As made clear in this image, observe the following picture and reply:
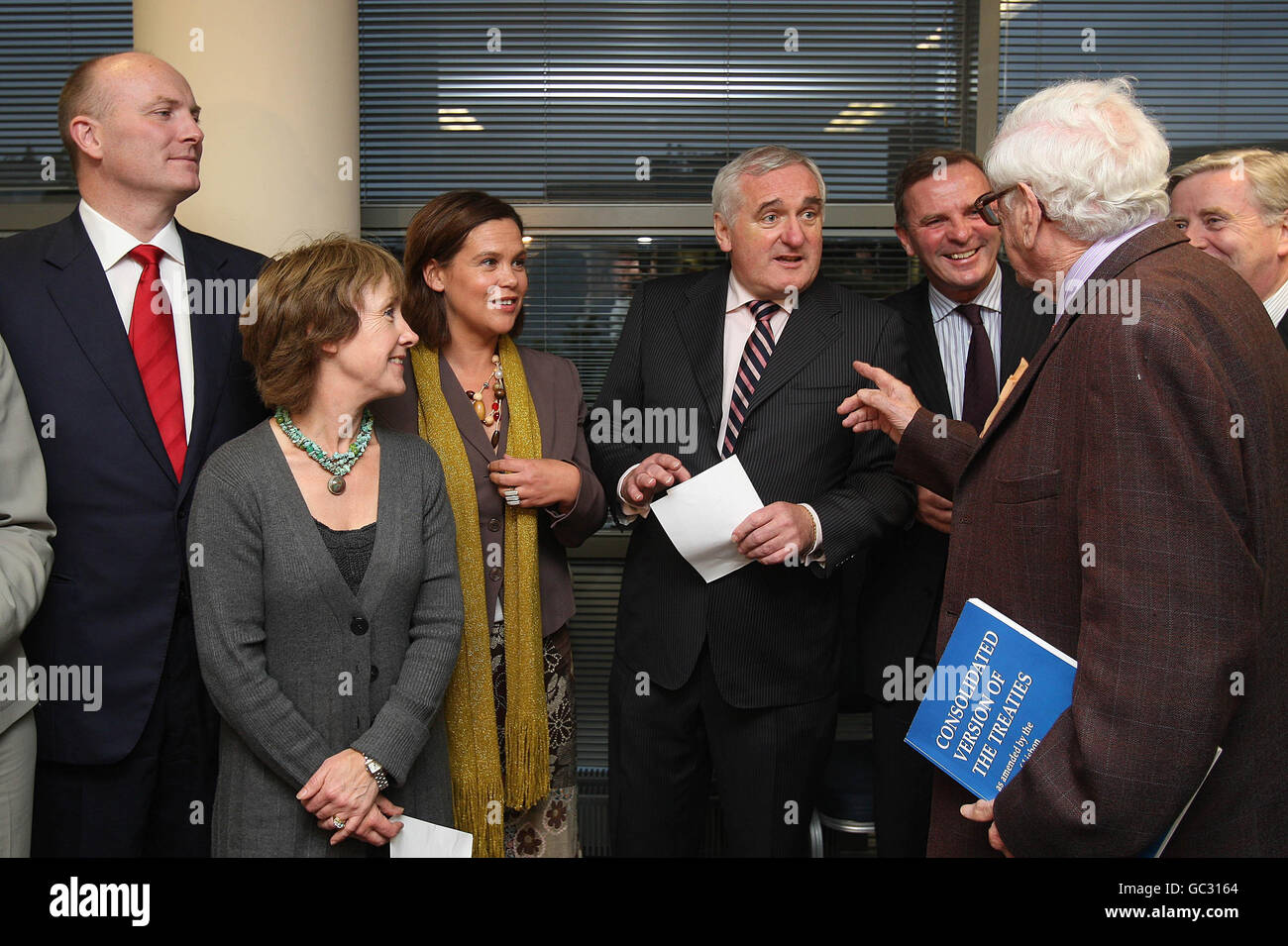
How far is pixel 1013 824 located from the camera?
5.29 feet

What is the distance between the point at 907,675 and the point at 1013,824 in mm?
1054

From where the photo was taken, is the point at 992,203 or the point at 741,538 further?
the point at 741,538

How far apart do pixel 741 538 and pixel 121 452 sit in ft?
4.61

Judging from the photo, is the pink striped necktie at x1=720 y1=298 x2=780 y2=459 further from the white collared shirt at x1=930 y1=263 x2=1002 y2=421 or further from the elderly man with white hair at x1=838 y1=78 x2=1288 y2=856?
the elderly man with white hair at x1=838 y1=78 x2=1288 y2=856

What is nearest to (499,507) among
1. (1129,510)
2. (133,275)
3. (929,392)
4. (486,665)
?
(486,665)

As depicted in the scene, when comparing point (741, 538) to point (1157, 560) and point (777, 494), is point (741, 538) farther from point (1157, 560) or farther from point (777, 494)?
Answer: point (1157, 560)

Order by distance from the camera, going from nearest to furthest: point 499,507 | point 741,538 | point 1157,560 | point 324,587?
point 1157,560 → point 324,587 → point 741,538 → point 499,507

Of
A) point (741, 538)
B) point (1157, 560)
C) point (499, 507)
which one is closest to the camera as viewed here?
point (1157, 560)

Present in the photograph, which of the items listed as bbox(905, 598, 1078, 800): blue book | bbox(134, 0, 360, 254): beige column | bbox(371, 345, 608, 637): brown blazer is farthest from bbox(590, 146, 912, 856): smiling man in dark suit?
bbox(134, 0, 360, 254): beige column

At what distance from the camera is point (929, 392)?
2.77 metres

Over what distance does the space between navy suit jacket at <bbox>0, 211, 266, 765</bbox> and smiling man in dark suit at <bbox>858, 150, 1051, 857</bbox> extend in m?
1.74

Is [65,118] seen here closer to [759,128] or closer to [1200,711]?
[759,128]

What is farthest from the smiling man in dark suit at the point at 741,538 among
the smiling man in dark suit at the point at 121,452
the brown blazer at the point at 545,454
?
the smiling man in dark suit at the point at 121,452

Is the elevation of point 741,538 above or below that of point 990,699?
above
